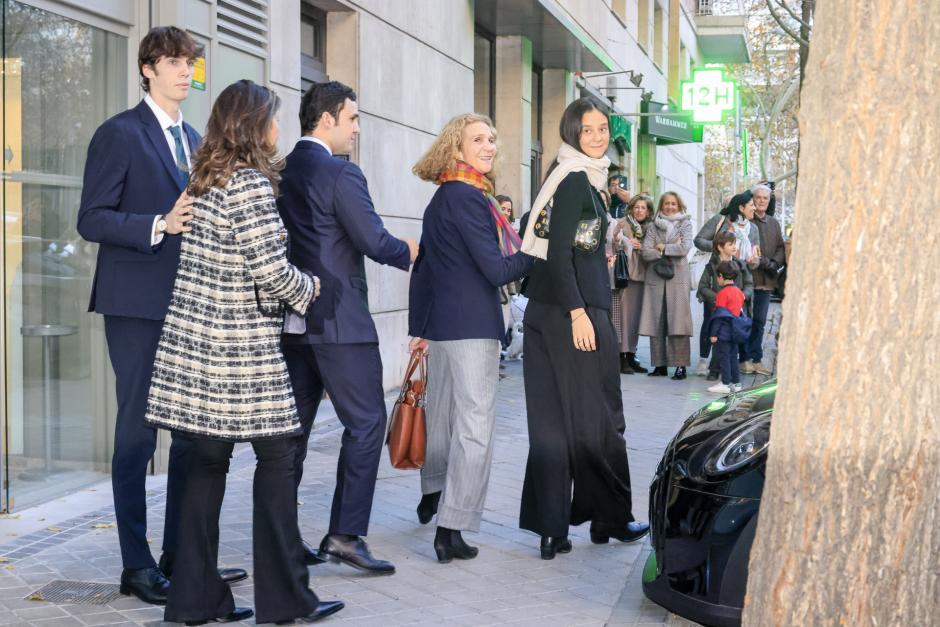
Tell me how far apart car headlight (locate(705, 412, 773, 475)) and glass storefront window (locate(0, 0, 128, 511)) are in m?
3.61

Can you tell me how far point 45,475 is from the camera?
22.1ft

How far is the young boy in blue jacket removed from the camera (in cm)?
1159

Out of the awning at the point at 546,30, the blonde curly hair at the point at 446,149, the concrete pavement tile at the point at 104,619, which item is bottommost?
the concrete pavement tile at the point at 104,619

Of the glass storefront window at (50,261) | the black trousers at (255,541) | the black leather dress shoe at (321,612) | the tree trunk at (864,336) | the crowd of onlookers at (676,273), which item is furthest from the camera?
the crowd of onlookers at (676,273)

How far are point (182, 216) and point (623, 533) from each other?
2.58 meters

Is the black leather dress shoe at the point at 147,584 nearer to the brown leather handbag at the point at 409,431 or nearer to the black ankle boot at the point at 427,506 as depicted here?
the brown leather handbag at the point at 409,431

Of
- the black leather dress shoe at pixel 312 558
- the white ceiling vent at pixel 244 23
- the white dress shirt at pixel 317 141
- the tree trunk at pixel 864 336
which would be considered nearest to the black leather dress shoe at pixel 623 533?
the black leather dress shoe at pixel 312 558

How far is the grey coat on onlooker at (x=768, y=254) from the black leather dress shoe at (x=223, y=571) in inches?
337

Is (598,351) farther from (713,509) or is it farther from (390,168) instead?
(390,168)

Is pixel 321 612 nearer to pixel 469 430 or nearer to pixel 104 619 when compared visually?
pixel 104 619

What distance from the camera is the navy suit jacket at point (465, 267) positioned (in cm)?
536

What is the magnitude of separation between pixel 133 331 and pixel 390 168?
24.5 feet

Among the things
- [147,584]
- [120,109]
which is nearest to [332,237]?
[147,584]

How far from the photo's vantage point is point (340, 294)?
5.05 m
